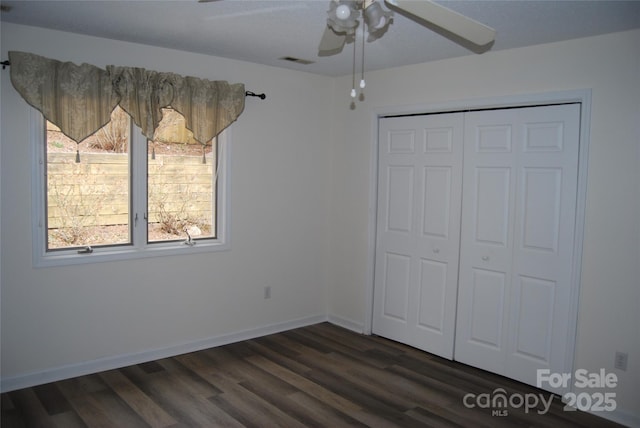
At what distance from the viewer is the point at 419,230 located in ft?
14.5

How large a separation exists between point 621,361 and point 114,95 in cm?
379

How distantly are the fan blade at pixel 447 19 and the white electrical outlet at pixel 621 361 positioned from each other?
229 centimetres

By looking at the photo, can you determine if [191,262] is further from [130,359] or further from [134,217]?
[130,359]

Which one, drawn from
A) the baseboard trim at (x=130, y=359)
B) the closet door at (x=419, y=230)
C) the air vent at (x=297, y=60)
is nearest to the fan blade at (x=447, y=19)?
the closet door at (x=419, y=230)

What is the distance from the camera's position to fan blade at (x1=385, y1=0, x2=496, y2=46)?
1.88m

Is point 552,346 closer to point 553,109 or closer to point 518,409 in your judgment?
point 518,409

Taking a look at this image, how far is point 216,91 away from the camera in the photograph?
13.6 ft

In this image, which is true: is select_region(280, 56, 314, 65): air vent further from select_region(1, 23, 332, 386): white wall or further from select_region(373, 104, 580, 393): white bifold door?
select_region(373, 104, 580, 393): white bifold door

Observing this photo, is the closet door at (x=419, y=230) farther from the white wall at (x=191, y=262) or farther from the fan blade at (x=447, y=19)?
the fan blade at (x=447, y=19)

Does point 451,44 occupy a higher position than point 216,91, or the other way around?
point 451,44

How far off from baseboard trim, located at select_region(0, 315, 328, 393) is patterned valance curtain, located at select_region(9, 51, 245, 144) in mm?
1608

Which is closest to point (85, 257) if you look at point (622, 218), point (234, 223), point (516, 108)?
point (234, 223)

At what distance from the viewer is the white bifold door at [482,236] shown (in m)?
3.57

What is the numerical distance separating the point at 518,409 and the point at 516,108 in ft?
6.80
